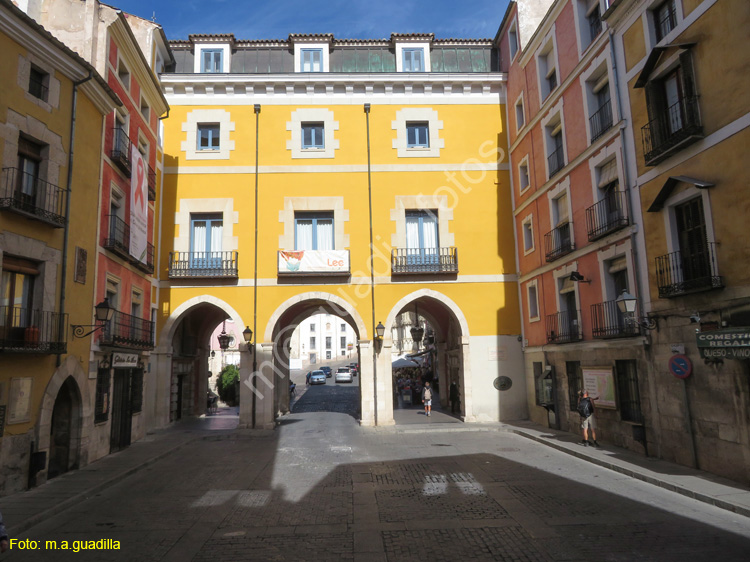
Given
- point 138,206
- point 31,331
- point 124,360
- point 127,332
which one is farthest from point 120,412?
point 138,206

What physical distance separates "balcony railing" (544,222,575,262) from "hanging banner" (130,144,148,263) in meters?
13.6

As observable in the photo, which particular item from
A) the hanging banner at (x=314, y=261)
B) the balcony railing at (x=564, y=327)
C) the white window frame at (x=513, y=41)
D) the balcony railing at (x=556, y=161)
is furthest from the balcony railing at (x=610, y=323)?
the white window frame at (x=513, y=41)

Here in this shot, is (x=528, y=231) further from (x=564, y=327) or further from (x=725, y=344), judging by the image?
(x=725, y=344)

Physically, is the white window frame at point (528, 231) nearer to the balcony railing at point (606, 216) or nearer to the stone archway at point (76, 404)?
the balcony railing at point (606, 216)

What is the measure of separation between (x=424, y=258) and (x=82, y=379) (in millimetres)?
12926

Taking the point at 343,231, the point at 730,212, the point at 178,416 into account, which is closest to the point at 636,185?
the point at 730,212

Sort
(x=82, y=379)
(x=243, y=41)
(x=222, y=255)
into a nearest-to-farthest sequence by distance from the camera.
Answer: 1. (x=82, y=379)
2. (x=222, y=255)
3. (x=243, y=41)

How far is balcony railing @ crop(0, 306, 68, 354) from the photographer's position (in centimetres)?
1087

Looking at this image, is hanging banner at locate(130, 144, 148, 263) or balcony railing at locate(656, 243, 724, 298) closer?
balcony railing at locate(656, 243, 724, 298)

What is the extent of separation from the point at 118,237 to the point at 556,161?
14.5 meters

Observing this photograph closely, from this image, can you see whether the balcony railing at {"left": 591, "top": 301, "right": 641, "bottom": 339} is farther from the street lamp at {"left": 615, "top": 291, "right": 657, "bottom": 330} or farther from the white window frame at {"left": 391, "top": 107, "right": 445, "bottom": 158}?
the white window frame at {"left": 391, "top": 107, "right": 445, "bottom": 158}

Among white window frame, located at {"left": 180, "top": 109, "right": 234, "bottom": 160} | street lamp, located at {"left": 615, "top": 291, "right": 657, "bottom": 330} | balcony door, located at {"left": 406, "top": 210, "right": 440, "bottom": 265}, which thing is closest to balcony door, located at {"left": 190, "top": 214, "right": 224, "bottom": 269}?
white window frame, located at {"left": 180, "top": 109, "right": 234, "bottom": 160}

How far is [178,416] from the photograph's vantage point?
2442 centimetres

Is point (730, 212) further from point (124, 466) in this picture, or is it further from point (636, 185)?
point (124, 466)
